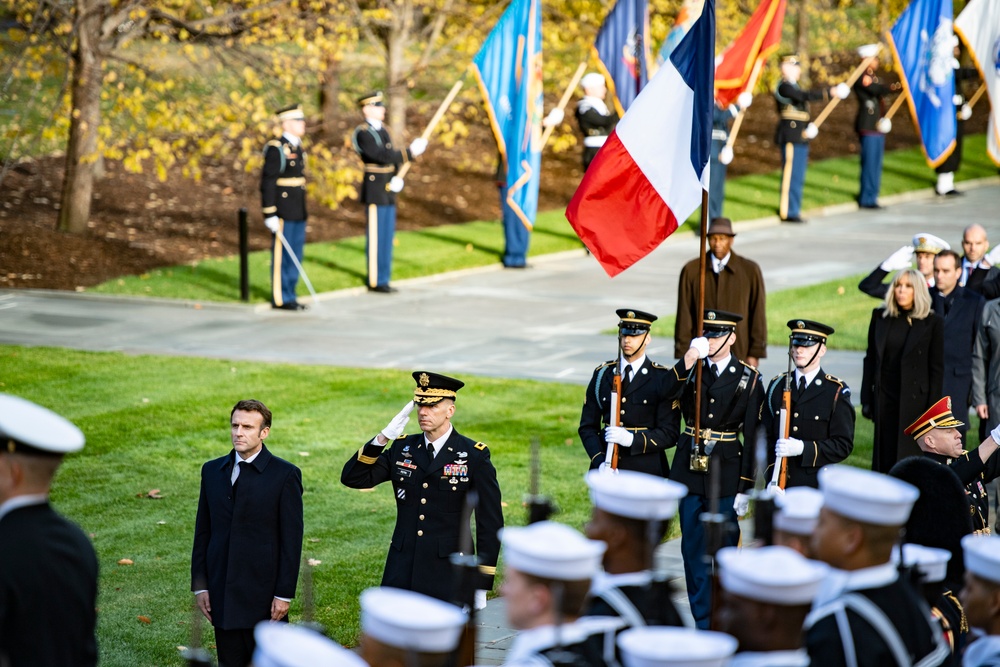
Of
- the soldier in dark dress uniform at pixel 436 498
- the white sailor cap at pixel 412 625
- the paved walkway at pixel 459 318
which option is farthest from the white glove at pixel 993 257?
the white sailor cap at pixel 412 625

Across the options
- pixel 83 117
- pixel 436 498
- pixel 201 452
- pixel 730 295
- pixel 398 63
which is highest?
pixel 398 63

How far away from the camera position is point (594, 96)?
22.5 meters

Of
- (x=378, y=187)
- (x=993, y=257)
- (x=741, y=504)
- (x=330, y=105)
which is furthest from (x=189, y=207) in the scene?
(x=741, y=504)

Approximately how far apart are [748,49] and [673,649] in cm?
1417

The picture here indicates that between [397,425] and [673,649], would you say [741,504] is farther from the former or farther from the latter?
[673,649]

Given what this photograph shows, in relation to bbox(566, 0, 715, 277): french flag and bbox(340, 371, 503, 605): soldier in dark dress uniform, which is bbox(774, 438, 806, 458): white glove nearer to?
bbox(566, 0, 715, 277): french flag

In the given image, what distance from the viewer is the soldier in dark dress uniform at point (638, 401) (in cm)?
890

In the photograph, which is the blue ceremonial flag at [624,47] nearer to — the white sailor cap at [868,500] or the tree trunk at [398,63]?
the tree trunk at [398,63]

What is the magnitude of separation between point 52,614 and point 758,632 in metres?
2.25

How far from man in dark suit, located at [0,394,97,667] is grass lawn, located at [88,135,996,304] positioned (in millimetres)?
14851

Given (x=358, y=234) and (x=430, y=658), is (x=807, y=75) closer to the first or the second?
(x=358, y=234)

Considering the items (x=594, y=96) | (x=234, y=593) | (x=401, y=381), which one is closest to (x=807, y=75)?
(x=594, y=96)

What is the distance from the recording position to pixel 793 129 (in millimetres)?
25625

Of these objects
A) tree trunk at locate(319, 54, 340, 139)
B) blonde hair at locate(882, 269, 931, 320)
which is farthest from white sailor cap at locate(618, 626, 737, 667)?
tree trunk at locate(319, 54, 340, 139)
